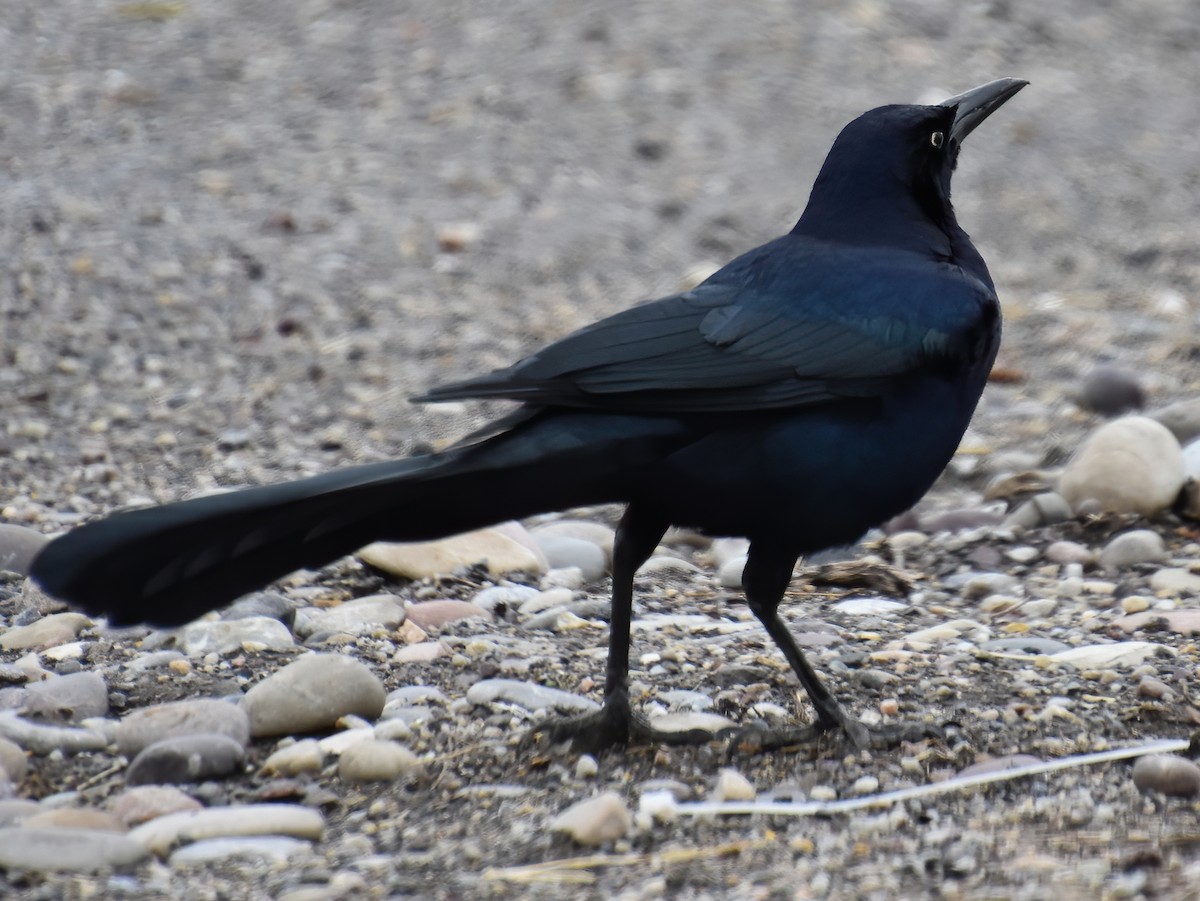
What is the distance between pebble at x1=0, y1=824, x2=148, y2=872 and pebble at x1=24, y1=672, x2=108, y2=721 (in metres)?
0.76

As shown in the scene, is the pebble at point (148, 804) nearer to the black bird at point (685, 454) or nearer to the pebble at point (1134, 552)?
the black bird at point (685, 454)

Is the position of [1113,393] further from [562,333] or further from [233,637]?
[233,637]

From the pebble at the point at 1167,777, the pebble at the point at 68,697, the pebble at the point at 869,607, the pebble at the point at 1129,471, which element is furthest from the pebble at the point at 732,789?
the pebble at the point at 1129,471

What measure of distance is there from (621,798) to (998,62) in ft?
26.8

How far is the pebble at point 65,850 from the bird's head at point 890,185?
211cm

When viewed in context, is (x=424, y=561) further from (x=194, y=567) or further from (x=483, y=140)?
(x=483, y=140)

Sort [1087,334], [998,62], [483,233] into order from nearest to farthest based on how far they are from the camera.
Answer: [1087,334] → [483,233] → [998,62]

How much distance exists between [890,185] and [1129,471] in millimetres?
1841

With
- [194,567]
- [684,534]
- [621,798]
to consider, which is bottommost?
[684,534]

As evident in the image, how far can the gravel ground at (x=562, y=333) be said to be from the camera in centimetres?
327

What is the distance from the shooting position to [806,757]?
3.70 meters

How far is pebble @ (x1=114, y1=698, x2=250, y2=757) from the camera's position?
11.9ft

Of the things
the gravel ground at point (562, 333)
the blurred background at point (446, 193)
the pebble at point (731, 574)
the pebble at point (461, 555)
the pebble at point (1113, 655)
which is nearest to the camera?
the gravel ground at point (562, 333)

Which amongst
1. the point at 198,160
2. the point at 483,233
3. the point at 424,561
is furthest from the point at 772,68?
the point at 424,561
